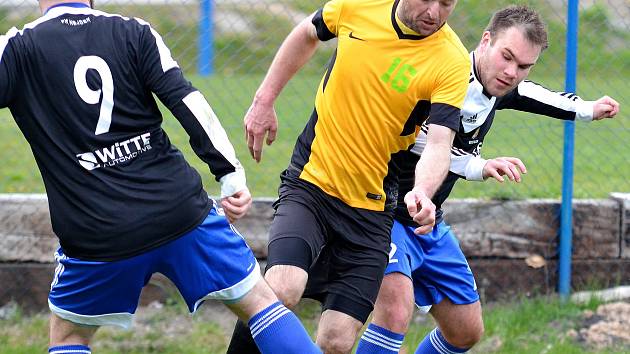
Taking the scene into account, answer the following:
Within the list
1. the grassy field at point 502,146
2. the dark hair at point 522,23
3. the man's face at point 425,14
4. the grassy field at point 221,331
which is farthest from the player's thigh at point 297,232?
the grassy field at point 502,146

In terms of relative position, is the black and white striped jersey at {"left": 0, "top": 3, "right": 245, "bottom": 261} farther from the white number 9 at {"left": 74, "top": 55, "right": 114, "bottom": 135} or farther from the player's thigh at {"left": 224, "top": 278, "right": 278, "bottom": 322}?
the player's thigh at {"left": 224, "top": 278, "right": 278, "bottom": 322}

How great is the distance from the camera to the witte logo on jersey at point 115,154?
376 centimetres

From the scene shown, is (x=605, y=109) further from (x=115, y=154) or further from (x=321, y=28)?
(x=115, y=154)

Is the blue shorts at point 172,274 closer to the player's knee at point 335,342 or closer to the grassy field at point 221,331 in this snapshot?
the player's knee at point 335,342

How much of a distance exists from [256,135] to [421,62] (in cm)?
82

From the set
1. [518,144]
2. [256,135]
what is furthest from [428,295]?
[518,144]

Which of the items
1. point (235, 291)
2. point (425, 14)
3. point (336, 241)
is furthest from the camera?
point (336, 241)

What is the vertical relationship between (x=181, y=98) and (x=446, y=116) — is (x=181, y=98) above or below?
above

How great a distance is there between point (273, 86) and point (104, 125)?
4.14ft

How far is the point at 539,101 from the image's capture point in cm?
504

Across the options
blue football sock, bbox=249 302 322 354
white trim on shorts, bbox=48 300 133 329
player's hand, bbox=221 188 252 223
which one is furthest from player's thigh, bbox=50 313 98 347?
player's hand, bbox=221 188 252 223

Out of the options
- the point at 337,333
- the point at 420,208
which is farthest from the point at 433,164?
the point at 337,333

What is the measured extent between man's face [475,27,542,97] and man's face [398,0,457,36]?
0.37 meters

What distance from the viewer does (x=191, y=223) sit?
3.91m
